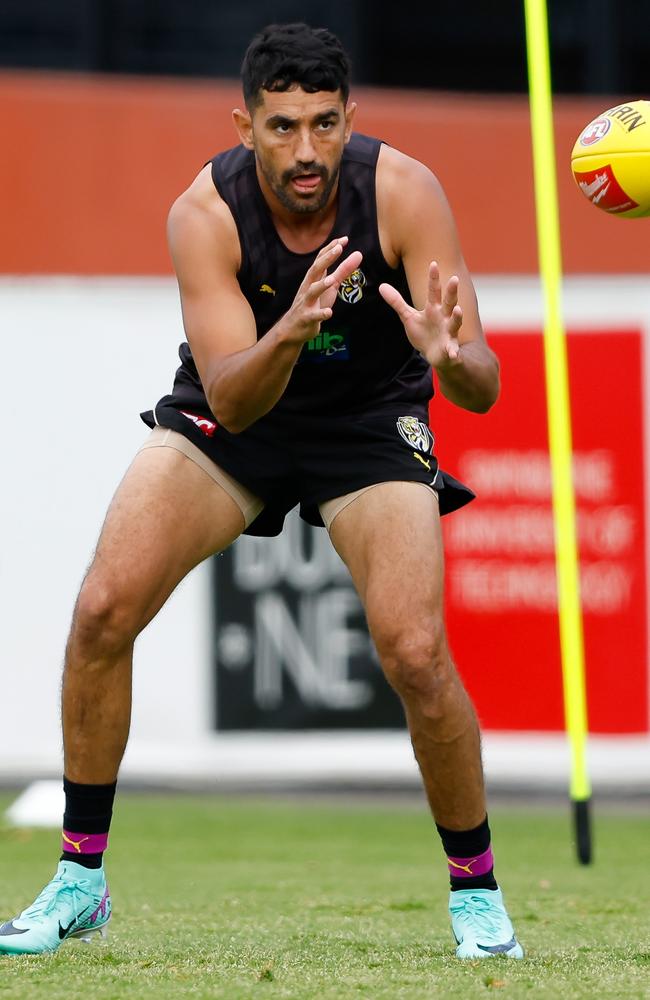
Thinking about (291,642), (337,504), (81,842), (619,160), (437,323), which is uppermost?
(619,160)

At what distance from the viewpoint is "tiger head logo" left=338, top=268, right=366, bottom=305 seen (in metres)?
4.22

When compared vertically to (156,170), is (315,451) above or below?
below

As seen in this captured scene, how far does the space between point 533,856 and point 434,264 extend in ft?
12.1

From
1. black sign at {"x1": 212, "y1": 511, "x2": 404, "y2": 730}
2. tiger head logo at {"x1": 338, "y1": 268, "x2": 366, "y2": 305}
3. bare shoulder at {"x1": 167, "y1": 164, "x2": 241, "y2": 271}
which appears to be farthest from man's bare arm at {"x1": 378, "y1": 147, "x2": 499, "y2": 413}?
black sign at {"x1": 212, "y1": 511, "x2": 404, "y2": 730}

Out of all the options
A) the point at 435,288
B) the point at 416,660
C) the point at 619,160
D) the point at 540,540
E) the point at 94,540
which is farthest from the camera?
the point at 94,540

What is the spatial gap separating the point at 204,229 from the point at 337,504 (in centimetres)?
72

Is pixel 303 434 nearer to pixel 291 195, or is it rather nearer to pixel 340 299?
pixel 340 299

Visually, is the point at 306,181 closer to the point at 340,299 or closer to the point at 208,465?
the point at 340,299

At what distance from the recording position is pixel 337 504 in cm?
432

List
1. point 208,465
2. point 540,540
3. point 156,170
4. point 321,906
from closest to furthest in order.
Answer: point 208,465
point 321,906
point 540,540
point 156,170

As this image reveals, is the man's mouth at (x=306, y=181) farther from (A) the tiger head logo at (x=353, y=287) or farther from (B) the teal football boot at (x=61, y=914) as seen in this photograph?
(B) the teal football boot at (x=61, y=914)

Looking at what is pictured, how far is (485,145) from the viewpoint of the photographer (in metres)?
9.24

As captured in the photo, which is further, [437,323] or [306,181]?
[306,181]

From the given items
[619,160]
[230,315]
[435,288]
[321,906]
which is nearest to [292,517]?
[321,906]
